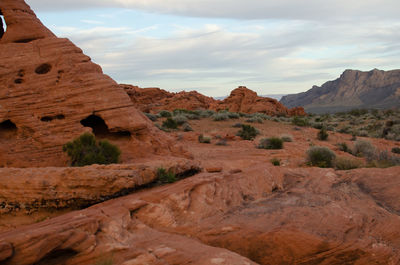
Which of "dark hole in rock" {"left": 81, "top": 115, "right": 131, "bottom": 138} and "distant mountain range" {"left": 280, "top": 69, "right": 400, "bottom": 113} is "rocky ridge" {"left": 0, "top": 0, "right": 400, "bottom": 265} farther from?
"distant mountain range" {"left": 280, "top": 69, "right": 400, "bottom": 113}

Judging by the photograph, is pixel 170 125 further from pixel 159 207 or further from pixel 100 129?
pixel 159 207

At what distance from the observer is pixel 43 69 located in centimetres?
922

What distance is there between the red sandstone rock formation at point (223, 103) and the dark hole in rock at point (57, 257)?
34826 mm

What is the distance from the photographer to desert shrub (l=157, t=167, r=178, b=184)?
6.28m

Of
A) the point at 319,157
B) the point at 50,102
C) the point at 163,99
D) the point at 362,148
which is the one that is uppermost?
the point at 163,99

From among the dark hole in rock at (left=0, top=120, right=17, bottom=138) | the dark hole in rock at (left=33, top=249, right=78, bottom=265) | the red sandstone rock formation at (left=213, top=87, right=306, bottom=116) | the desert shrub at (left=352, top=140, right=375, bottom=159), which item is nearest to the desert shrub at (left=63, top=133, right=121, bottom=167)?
the dark hole in rock at (left=0, top=120, right=17, bottom=138)

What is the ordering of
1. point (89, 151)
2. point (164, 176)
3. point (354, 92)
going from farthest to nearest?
point (354, 92) → point (89, 151) → point (164, 176)

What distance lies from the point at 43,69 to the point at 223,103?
35271 mm

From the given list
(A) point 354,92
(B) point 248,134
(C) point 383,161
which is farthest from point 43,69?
(A) point 354,92

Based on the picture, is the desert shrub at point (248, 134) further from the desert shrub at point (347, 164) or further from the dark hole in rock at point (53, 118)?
the dark hole in rock at point (53, 118)

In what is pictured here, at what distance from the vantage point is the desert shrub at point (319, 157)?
11045 millimetres

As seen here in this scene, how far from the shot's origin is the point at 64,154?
802cm

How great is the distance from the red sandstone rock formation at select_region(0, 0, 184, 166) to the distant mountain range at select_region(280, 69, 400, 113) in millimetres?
73067

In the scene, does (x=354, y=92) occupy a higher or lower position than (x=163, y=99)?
higher
